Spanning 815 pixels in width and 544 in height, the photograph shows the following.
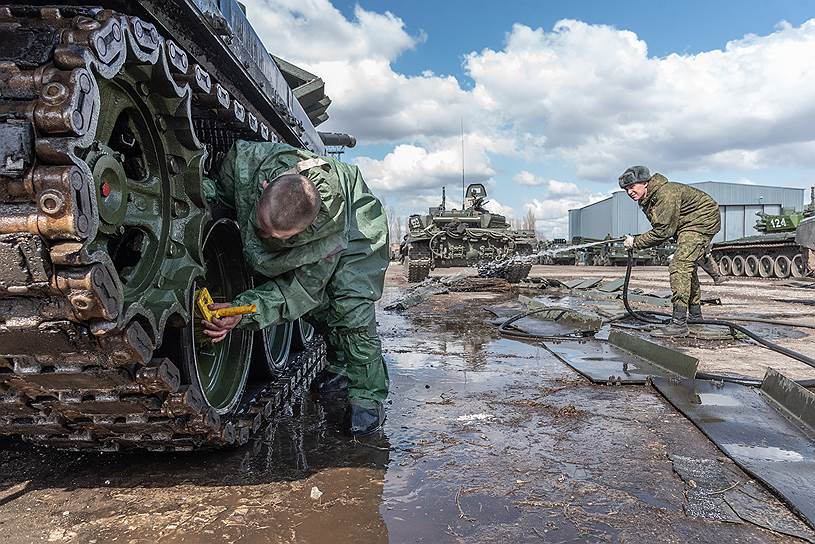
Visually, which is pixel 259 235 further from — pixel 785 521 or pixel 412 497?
pixel 785 521

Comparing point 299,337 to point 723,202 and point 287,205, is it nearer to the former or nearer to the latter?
point 287,205

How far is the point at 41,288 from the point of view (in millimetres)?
1746

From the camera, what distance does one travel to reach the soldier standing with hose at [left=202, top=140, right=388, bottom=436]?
2729 millimetres

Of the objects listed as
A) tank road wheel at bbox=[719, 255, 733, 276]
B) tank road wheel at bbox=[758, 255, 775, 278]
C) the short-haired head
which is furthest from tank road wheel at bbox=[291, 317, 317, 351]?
tank road wheel at bbox=[719, 255, 733, 276]

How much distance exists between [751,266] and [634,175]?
643 inches

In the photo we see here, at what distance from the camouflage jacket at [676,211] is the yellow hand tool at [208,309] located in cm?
505

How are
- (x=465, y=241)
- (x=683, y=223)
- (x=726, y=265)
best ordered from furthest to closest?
(x=726, y=265) → (x=465, y=241) → (x=683, y=223)

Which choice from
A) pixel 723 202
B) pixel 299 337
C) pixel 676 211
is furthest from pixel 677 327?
pixel 723 202

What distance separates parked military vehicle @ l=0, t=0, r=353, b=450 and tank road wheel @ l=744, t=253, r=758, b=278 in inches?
804

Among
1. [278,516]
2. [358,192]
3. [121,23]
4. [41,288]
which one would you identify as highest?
[121,23]

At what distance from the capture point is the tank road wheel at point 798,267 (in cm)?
1792

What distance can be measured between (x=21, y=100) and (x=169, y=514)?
151 centimetres

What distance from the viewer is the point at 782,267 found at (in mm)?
18812

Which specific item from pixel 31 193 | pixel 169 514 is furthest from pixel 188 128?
pixel 169 514
